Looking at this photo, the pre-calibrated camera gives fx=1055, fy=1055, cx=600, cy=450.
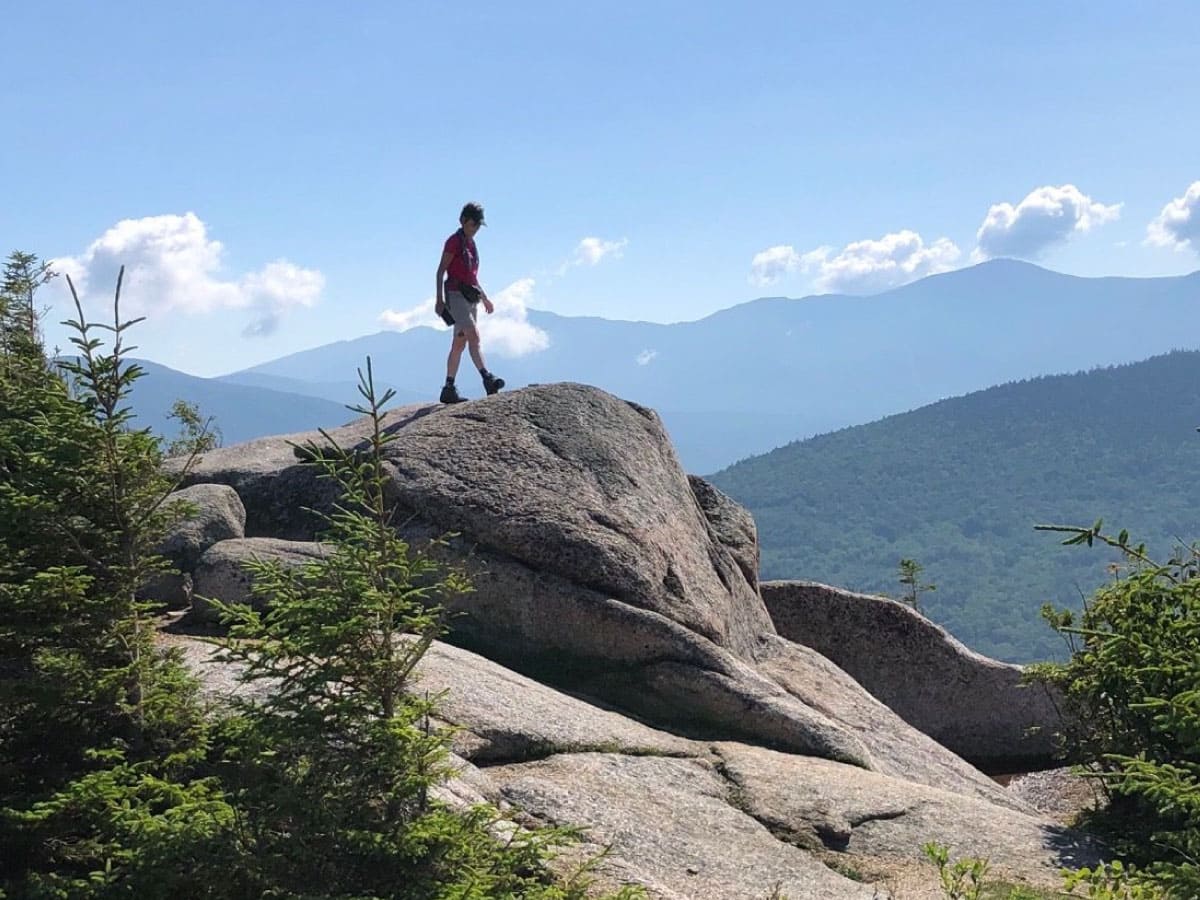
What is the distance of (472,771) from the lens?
10672 mm

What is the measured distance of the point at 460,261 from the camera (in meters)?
19.5

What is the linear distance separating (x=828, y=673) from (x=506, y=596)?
687 cm

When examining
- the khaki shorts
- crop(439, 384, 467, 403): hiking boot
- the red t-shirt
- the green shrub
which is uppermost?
the red t-shirt

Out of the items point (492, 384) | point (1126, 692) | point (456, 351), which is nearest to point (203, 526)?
point (456, 351)

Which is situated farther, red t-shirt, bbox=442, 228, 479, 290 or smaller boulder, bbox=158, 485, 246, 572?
red t-shirt, bbox=442, 228, 479, 290

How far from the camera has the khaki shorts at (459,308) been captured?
19723 millimetres

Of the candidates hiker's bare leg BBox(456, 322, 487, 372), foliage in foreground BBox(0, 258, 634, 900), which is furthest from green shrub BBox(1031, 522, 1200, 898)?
hiker's bare leg BBox(456, 322, 487, 372)

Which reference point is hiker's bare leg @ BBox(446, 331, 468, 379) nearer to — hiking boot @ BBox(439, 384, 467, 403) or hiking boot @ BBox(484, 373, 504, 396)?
hiking boot @ BBox(439, 384, 467, 403)

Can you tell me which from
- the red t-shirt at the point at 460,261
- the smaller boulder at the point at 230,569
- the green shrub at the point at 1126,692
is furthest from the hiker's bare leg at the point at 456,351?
the green shrub at the point at 1126,692

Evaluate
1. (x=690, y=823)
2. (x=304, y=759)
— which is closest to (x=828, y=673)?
(x=690, y=823)

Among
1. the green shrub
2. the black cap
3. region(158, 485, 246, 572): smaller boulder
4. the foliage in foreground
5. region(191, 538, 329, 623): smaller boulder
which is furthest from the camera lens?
the black cap

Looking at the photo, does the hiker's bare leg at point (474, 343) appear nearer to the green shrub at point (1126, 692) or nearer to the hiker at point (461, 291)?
the hiker at point (461, 291)

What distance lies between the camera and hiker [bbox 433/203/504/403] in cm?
1938

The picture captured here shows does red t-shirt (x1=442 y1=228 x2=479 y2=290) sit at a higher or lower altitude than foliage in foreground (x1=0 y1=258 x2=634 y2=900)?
higher
